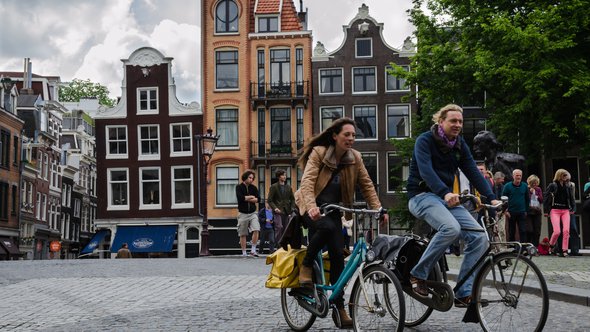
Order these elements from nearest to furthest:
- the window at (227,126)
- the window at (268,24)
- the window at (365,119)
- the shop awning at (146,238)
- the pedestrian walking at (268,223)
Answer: the pedestrian walking at (268,223)
the window at (365,119)
the shop awning at (146,238)
the window at (227,126)
the window at (268,24)

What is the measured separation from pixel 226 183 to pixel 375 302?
39799 millimetres

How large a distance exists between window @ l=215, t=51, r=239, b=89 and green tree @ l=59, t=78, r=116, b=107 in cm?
3277

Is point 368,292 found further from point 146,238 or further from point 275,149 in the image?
point 146,238

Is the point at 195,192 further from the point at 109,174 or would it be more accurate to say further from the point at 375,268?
the point at 375,268

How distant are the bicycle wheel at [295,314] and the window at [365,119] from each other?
123 ft

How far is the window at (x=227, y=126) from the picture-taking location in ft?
151

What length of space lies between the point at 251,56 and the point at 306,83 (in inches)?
136

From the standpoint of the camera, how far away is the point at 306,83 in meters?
45.3

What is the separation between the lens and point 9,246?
4984 centimetres

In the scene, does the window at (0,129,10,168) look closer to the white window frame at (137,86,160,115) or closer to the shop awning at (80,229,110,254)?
the shop awning at (80,229,110,254)

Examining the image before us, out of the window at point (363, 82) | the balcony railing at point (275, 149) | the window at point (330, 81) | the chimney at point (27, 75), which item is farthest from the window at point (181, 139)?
the chimney at point (27, 75)

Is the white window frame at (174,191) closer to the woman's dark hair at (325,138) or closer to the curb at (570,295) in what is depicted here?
the curb at (570,295)

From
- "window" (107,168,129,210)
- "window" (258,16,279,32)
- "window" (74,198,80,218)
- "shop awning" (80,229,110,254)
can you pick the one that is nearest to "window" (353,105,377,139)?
"window" (258,16,279,32)

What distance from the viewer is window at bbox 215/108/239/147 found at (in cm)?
4600
